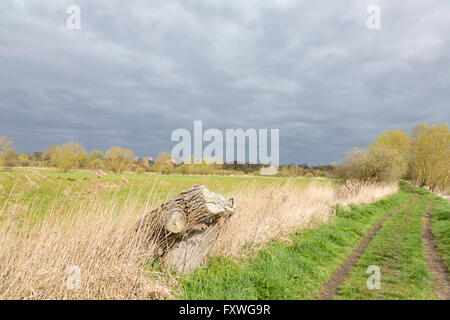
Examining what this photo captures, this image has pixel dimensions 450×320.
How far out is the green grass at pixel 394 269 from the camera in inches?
208

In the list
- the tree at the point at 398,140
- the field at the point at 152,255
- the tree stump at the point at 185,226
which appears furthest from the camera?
the tree at the point at 398,140

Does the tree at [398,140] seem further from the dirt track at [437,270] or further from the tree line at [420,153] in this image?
the dirt track at [437,270]

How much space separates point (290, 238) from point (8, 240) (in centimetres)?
657

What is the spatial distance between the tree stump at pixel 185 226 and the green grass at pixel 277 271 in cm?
37

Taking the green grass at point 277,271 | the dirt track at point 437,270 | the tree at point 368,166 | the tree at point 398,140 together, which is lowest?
the dirt track at point 437,270

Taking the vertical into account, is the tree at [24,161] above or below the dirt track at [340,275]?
above

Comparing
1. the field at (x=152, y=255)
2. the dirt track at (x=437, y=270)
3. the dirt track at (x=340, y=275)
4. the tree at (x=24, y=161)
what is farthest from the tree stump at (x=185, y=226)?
the dirt track at (x=437, y=270)

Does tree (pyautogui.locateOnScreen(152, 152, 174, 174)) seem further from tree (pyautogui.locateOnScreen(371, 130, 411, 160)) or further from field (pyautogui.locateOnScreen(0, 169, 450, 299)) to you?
tree (pyautogui.locateOnScreen(371, 130, 411, 160))

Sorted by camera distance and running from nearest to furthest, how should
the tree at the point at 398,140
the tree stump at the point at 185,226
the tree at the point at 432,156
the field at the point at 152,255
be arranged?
the field at the point at 152,255 → the tree stump at the point at 185,226 → the tree at the point at 432,156 → the tree at the point at 398,140

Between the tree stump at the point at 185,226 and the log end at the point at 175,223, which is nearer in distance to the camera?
the log end at the point at 175,223

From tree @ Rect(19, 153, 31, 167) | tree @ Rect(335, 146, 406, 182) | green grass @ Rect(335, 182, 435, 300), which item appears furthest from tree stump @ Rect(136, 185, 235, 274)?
tree @ Rect(335, 146, 406, 182)

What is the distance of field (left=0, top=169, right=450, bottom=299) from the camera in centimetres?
419
